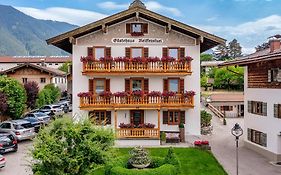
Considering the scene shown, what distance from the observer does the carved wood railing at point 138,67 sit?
2877cm

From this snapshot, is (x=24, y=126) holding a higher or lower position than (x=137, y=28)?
lower

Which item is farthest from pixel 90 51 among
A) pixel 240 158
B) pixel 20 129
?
pixel 240 158

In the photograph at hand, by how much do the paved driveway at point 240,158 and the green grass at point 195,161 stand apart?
54 cm

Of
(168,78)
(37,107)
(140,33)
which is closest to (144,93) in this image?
(168,78)

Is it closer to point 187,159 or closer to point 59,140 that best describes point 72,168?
point 59,140

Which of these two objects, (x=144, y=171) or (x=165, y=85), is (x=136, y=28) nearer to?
→ (x=165, y=85)

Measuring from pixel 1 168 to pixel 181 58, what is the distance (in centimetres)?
1396

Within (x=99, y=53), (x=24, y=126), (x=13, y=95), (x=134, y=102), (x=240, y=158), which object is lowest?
(x=240, y=158)

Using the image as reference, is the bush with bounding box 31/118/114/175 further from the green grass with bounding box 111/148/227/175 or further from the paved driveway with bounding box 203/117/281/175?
the paved driveway with bounding box 203/117/281/175

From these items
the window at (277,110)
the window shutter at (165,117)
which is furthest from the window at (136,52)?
the window at (277,110)

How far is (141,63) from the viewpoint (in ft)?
94.8

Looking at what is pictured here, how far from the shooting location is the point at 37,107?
165 ft

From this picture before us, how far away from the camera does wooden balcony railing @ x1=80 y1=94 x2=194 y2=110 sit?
93.7 feet

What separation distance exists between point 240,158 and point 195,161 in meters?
3.27
